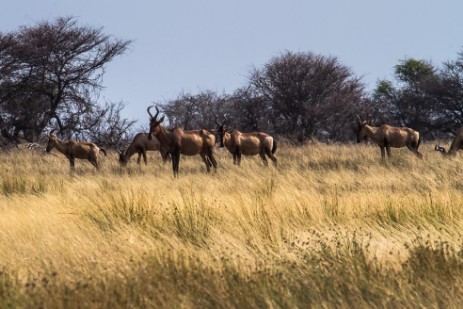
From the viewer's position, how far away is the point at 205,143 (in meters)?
18.7

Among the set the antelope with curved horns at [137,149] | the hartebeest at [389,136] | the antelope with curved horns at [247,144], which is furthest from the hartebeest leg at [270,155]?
the antelope with curved horns at [137,149]

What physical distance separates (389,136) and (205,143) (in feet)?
18.1

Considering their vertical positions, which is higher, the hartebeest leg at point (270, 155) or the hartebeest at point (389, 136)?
the hartebeest at point (389, 136)

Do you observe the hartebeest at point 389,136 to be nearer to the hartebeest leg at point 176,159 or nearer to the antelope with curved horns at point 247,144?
the antelope with curved horns at point 247,144

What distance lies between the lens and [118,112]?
30.3m

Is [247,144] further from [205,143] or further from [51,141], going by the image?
[51,141]

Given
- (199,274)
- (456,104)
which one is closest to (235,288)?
(199,274)

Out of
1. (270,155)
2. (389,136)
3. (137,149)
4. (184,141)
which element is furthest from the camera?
(389,136)

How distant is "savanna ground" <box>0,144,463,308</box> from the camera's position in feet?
14.6

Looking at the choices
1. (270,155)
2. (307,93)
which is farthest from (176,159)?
(307,93)

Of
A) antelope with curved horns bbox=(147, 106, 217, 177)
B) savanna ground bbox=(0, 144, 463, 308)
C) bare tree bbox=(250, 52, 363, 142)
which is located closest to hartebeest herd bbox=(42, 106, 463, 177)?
antelope with curved horns bbox=(147, 106, 217, 177)

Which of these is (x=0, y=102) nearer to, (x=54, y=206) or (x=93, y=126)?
(x=93, y=126)

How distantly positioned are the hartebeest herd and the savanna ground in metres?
7.82

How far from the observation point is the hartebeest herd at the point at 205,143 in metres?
18.3
